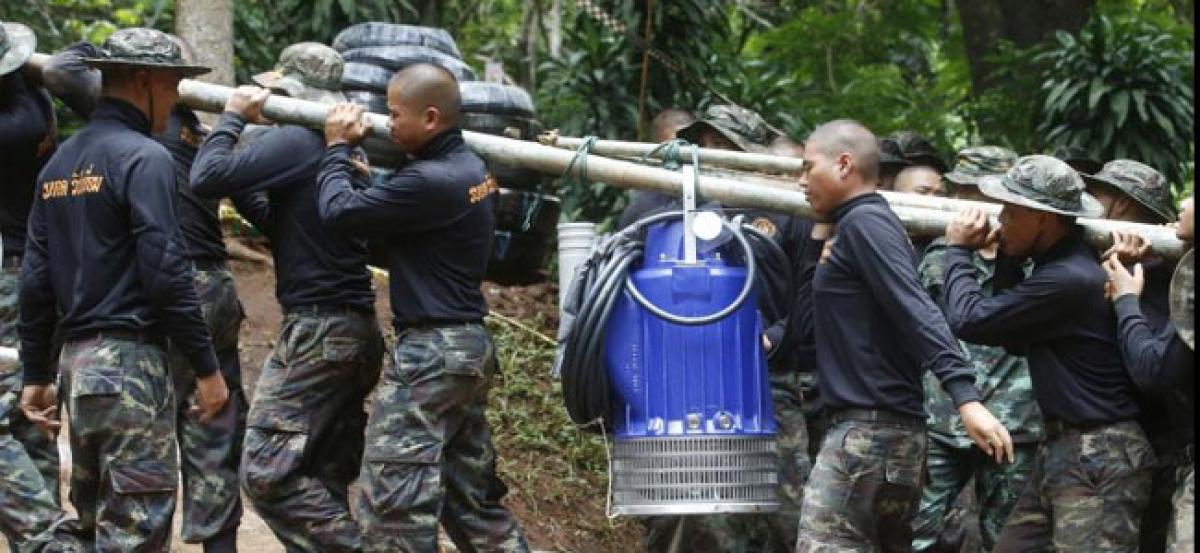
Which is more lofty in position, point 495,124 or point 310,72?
point 310,72

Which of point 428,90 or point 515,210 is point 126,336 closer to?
point 428,90

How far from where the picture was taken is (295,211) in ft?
27.2

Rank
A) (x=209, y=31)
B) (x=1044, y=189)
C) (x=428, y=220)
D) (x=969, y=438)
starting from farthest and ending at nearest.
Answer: (x=209, y=31), (x=969, y=438), (x=428, y=220), (x=1044, y=189)

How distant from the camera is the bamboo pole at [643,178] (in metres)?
7.76

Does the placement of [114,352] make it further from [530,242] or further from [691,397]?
[530,242]

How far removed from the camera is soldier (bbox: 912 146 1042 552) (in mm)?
8891

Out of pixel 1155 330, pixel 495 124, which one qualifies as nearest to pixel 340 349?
pixel 1155 330

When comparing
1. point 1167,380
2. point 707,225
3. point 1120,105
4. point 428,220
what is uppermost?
point 707,225

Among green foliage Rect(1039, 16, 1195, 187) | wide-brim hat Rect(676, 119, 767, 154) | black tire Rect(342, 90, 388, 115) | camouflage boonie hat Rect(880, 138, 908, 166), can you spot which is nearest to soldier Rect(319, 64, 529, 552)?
wide-brim hat Rect(676, 119, 767, 154)

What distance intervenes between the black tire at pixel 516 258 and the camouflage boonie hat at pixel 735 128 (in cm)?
324

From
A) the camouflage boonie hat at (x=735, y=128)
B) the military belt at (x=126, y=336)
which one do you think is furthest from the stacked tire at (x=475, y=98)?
the military belt at (x=126, y=336)

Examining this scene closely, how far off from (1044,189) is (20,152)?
436 cm

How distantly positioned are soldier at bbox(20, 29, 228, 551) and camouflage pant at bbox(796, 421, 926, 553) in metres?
2.43

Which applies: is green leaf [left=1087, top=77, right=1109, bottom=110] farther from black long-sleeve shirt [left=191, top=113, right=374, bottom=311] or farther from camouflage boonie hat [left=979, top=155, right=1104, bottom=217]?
black long-sleeve shirt [left=191, top=113, right=374, bottom=311]
